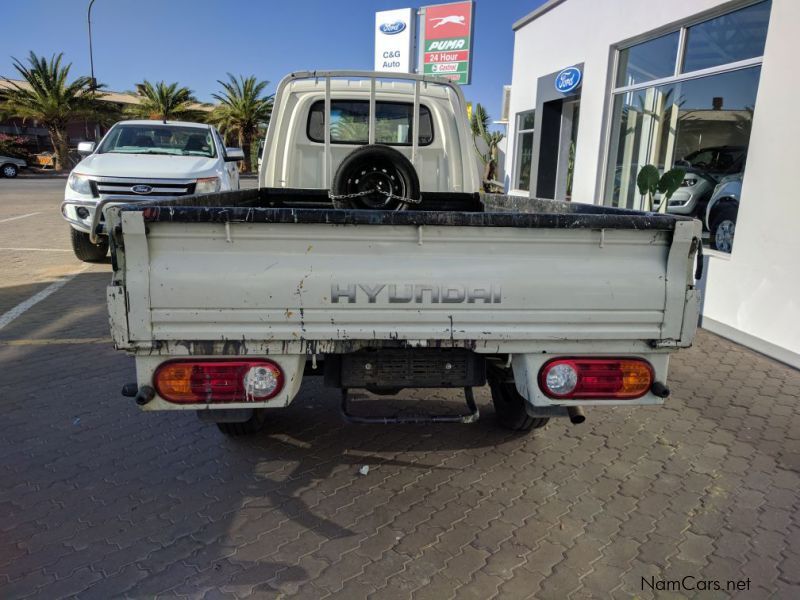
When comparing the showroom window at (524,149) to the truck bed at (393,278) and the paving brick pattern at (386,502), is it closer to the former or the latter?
the paving brick pattern at (386,502)

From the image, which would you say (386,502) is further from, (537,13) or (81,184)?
(537,13)

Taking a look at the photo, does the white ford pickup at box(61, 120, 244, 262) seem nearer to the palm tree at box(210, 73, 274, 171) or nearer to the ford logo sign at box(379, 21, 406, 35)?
the ford logo sign at box(379, 21, 406, 35)

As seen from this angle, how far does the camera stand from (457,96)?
5.03 meters

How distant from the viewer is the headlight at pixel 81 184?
7.96 m

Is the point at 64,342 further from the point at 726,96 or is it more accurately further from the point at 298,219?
the point at 726,96

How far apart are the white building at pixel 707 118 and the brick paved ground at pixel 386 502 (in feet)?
5.65

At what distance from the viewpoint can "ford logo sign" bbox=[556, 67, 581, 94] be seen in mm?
9641

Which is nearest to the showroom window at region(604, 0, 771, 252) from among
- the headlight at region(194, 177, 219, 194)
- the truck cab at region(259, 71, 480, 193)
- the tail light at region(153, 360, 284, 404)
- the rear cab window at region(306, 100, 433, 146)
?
the truck cab at region(259, 71, 480, 193)

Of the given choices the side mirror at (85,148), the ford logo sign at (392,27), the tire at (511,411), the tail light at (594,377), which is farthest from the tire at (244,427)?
the ford logo sign at (392,27)

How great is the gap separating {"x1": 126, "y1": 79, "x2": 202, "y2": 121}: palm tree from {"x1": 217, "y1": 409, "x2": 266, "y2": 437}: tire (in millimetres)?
37143

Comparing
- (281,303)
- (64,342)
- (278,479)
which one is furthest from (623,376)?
(64,342)

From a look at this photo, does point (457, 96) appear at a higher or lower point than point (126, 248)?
higher

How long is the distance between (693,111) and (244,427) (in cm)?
689

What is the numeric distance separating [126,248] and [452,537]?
6.59 feet
